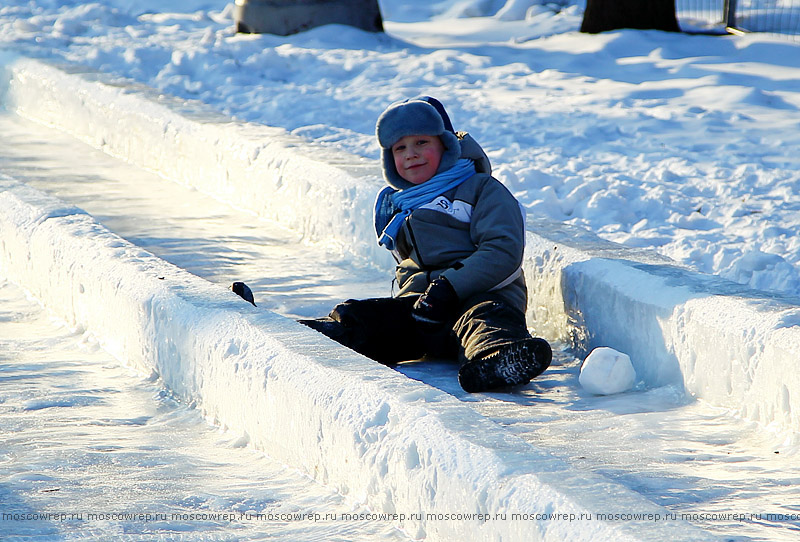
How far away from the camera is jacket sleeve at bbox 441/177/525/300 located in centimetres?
364

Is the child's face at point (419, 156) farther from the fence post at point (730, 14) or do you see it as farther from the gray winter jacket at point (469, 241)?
the fence post at point (730, 14)

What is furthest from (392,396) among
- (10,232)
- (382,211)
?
(10,232)

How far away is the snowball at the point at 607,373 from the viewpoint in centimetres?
340

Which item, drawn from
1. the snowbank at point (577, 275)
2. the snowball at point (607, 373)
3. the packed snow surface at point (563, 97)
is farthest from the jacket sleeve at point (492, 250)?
the packed snow surface at point (563, 97)

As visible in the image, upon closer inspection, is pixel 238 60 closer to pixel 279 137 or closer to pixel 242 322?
pixel 279 137

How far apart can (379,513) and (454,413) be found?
0.29m

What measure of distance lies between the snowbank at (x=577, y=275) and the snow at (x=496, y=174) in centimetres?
1

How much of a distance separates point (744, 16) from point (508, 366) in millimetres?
9936

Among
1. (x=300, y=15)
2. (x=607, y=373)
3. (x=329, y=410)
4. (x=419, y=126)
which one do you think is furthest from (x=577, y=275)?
(x=300, y=15)

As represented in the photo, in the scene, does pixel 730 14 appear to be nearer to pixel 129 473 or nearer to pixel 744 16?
pixel 744 16

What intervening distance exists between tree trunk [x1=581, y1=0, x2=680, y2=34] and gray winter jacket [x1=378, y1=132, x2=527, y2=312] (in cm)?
728

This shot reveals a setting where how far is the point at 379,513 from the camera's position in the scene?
2561mm

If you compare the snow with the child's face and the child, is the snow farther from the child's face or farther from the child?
the child's face

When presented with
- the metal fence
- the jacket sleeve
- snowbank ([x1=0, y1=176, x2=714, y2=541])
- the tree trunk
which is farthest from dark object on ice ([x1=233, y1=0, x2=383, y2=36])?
the jacket sleeve
